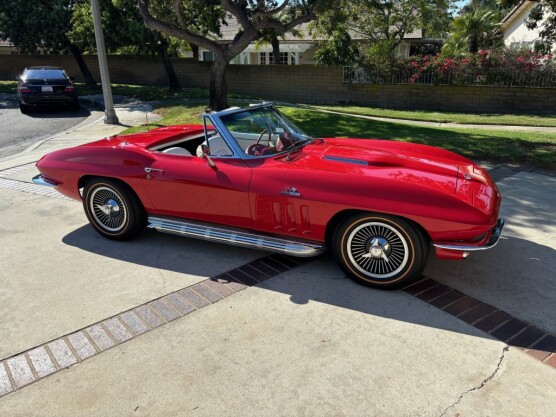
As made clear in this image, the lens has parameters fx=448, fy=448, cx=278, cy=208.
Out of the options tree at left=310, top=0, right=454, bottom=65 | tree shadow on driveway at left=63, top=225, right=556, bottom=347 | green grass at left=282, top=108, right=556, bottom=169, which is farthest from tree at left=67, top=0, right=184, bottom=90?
tree shadow on driveway at left=63, top=225, right=556, bottom=347

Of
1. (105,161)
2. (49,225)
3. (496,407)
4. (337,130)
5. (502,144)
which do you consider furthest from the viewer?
(337,130)

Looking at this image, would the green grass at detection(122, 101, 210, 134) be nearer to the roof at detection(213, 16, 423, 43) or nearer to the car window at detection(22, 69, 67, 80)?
the car window at detection(22, 69, 67, 80)

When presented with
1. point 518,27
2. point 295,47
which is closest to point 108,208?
point 295,47

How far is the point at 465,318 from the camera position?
326 centimetres

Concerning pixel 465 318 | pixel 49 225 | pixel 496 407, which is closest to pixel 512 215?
pixel 465 318

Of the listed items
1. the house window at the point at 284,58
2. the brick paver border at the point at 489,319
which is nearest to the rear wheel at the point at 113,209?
the brick paver border at the point at 489,319

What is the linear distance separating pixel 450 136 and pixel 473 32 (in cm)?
1429

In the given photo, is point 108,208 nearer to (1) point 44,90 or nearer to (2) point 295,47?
(1) point 44,90

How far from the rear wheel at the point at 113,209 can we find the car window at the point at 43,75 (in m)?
12.8

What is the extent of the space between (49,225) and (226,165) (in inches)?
99.5

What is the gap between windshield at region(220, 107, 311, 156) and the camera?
4.23 m

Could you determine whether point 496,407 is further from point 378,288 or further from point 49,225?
point 49,225

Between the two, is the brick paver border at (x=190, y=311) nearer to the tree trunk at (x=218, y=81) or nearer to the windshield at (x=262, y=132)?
the windshield at (x=262, y=132)

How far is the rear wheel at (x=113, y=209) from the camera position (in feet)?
14.8
